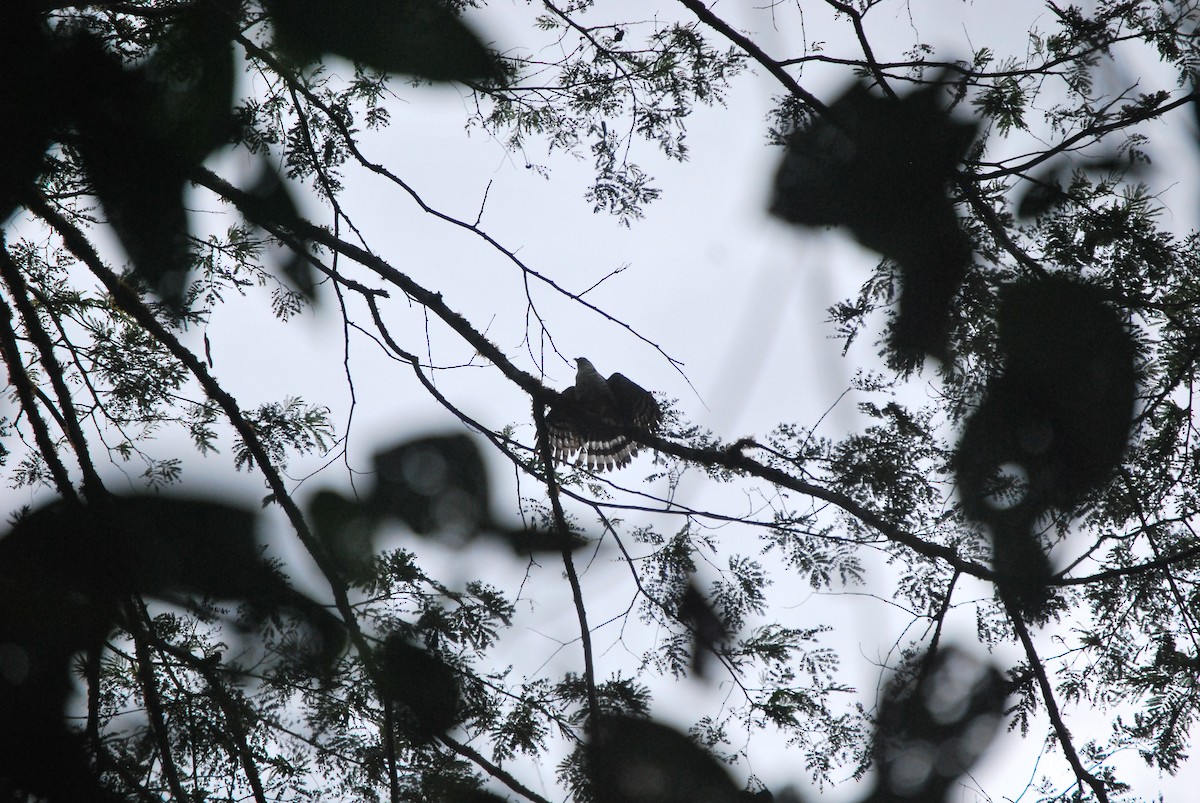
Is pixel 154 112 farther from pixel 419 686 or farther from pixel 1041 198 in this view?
pixel 1041 198

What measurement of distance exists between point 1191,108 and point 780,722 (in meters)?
2.91

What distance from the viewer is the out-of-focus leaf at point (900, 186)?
332cm

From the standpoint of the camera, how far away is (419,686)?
3.25 m

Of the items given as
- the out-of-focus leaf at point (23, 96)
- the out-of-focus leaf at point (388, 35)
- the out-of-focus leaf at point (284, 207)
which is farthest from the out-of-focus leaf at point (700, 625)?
the out-of-focus leaf at point (23, 96)

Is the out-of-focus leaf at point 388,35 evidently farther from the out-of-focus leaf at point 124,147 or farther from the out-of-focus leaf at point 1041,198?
the out-of-focus leaf at point 1041,198

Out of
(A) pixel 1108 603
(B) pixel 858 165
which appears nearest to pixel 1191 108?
(B) pixel 858 165

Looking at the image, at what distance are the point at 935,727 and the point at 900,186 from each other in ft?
7.35

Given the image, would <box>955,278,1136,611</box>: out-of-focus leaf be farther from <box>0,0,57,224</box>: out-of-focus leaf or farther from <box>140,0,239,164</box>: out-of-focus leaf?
<box>0,0,57,224</box>: out-of-focus leaf

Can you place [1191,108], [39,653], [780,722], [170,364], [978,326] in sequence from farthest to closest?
[170,364] → [978,326] → [780,722] → [1191,108] → [39,653]

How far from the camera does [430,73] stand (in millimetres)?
3873

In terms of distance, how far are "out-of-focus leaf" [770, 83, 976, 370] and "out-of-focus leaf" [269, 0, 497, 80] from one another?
5.31ft

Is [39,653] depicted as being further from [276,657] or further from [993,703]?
[993,703]

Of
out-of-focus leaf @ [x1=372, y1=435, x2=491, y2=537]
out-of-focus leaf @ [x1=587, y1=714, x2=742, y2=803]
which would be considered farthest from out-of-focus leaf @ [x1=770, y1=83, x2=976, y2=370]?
out-of-focus leaf @ [x1=372, y1=435, x2=491, y2=537]

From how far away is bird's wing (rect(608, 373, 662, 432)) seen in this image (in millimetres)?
5387
